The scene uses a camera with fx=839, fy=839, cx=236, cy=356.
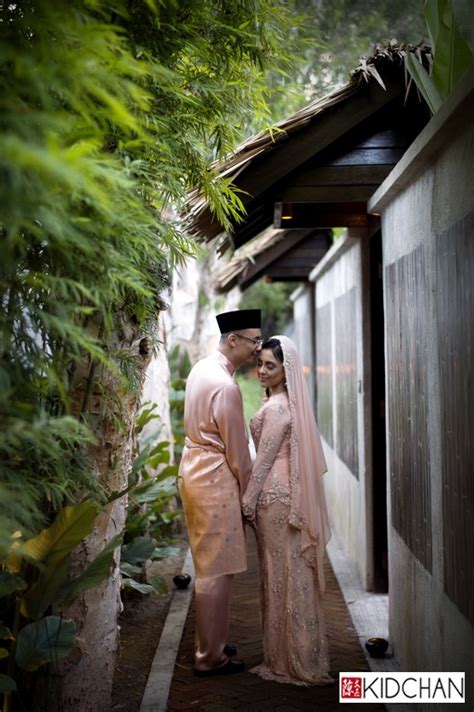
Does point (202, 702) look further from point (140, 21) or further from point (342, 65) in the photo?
point (342, 65)

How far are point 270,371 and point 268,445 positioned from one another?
0.48 metres

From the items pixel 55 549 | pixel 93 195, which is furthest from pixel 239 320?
pixel 93 195

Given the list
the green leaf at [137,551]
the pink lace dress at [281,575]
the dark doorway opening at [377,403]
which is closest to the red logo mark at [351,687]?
the pink lace dress at [281,575]

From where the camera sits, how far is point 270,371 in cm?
546

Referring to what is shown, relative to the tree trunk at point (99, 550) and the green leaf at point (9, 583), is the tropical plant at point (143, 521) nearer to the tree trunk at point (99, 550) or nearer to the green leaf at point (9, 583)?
the tree trunk at point (99, 550)

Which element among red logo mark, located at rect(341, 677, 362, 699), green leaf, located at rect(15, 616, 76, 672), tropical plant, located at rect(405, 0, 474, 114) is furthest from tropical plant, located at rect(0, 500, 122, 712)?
tropical plant, located at rect(405, 0, 474, 114)

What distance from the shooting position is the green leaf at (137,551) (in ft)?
20.3

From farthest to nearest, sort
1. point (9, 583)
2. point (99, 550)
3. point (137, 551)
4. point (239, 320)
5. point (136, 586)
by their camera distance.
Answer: point (136, 586)
point (137, 551)
point (239, 320)
point (99, 550)
point (9, 583)

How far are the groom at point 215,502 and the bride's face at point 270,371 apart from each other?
226 millimetres

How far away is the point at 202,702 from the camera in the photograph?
16.3ft

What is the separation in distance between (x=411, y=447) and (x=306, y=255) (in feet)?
26.5

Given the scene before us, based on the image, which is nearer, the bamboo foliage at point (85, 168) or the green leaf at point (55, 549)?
the bamboo foliage at point (85, 168)

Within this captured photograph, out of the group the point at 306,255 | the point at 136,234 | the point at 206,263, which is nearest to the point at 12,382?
the point at 136,234

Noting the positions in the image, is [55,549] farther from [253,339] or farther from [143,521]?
[143,521]
